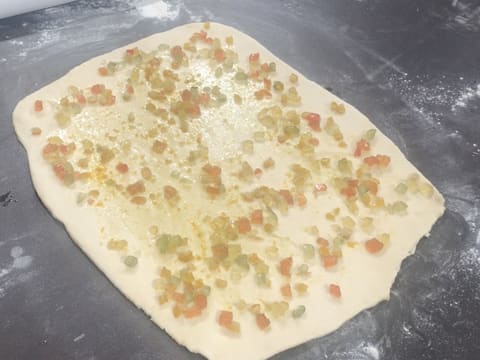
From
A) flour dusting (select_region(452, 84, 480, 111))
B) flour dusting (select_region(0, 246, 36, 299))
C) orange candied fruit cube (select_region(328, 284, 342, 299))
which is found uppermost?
flour dusting (select_region(452, 84, 480, 111))

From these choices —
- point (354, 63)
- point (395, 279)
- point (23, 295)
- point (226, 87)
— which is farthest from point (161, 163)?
point (354, 63)

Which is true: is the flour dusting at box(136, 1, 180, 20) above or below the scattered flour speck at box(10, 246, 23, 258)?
above

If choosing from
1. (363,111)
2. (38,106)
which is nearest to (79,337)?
(38,106)

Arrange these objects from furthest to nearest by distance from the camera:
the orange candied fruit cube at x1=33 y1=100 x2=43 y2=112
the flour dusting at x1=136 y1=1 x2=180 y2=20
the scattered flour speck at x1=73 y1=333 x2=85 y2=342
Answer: the flour dusting at x1=136 y1=1 x2=180 y2=20
the orange candied fruit cube at x1=33 y1=100 x2=43 y2=112
the scattered flour speck at x1=73 y1=333 x2=85 y2=342

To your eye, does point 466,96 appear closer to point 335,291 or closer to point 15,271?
point 335,291

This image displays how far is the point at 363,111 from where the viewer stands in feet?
6.44

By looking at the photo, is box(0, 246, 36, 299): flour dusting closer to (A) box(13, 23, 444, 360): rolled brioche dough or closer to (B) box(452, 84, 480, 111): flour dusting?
(A) box(13, 23, 444, 360): rolled brioche dough

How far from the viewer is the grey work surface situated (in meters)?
1.40

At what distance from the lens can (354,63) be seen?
213 centimetres

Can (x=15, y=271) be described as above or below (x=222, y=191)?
below

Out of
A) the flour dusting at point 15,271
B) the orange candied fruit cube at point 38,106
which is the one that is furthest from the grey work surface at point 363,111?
the orange candied fruit cube at point 38,106

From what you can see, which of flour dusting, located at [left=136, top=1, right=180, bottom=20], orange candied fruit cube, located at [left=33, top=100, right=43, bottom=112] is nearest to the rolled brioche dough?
orange candied fruit cube, located at [left=33, top=100, right=43, bottom=112]

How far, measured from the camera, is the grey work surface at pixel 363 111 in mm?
1401

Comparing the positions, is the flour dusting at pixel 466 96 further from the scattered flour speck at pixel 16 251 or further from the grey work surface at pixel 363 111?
the scattered flour speck at pixel 16 251
